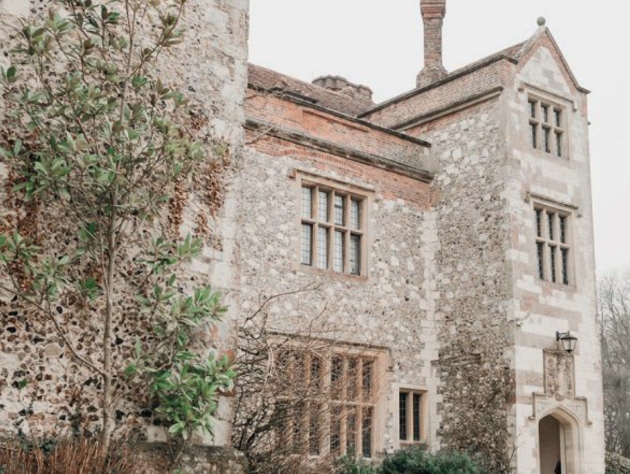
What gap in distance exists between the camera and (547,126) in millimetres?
15734

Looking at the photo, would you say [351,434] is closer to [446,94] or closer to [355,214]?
[355,214]

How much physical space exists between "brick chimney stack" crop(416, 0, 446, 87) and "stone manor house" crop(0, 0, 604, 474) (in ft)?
3.03

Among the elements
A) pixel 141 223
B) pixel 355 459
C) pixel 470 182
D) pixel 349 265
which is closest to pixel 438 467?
pixel 355 459

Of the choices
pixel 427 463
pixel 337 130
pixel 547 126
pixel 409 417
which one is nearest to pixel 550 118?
pixel 547 126

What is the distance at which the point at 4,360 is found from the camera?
6465mm

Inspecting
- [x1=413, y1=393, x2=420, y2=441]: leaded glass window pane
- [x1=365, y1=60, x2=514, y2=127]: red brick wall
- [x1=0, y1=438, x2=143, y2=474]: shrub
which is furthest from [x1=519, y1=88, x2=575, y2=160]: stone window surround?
[x1=0, y1=438, x2=143, y2=474]: shrub

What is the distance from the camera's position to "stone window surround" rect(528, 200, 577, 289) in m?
14.9

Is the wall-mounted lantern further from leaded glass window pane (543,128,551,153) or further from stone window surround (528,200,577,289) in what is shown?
leaded glass window pane (543,128,551,153)

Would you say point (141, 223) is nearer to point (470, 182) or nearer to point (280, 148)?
point (280, 148)

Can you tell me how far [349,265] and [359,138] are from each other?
2300 millimetres

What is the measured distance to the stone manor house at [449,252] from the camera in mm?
13453

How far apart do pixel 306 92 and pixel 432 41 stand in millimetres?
2731

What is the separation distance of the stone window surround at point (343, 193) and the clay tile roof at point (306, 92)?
2.03 meters

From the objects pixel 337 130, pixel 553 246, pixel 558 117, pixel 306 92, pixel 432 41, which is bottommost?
pixel 553 246
